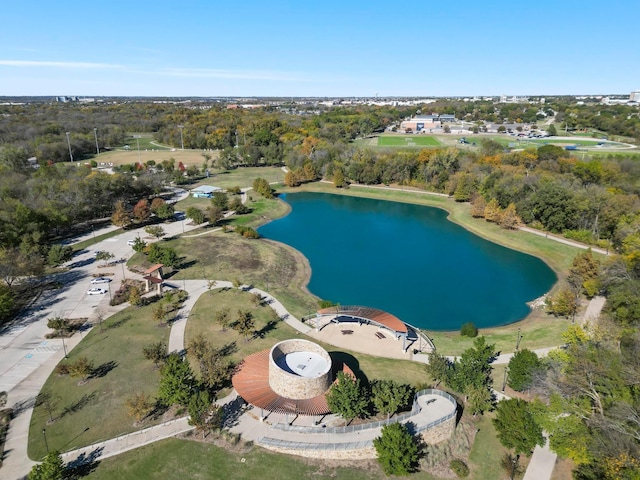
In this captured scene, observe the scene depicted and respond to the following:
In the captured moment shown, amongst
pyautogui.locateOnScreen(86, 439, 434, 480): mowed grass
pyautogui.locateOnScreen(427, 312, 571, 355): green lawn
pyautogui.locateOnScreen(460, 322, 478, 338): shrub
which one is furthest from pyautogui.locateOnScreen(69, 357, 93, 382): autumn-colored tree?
pyautogui.locateOnScreen(460, 322, 478, 338): shrub

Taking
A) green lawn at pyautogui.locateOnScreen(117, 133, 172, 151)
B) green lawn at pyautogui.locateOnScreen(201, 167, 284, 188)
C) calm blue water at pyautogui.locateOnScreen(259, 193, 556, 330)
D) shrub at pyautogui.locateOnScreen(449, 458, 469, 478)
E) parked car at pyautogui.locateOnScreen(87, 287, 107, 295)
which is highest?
green lawn at pyautogui.locateOnScreen(117, 133, 172, 151)

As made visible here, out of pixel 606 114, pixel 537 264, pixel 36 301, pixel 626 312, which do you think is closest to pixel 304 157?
pixel 537 264

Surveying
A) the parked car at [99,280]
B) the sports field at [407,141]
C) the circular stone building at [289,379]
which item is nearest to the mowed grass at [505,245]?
the circular stone building at [289,379]

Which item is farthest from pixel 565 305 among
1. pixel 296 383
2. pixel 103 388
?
pixel 103 388

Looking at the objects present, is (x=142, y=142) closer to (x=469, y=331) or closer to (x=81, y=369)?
(x=81, y=369)

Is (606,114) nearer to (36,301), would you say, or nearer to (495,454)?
(495,454)

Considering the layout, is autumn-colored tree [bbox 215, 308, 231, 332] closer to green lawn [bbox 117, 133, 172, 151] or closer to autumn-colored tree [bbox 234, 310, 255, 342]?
autumn-colored tree [bbox 234, 310, 255, 342]
